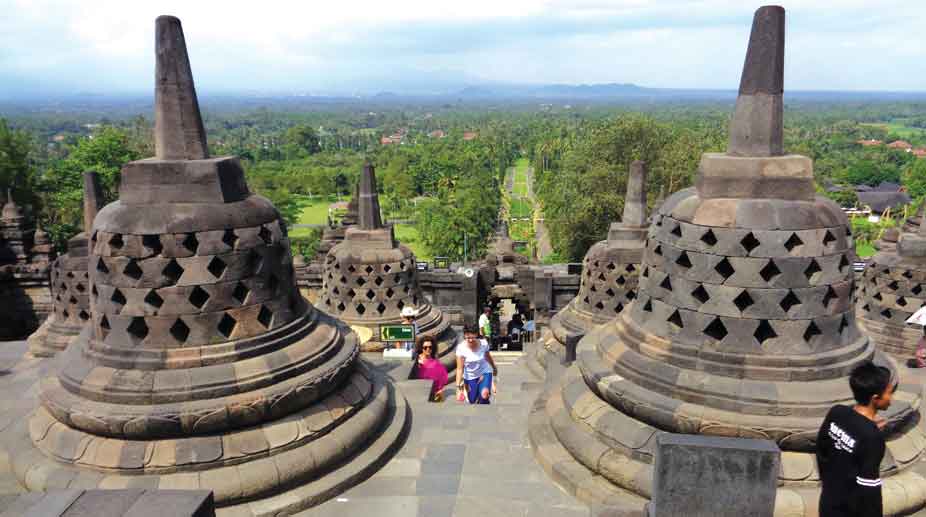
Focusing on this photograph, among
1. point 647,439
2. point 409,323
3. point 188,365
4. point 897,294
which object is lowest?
point 409,323

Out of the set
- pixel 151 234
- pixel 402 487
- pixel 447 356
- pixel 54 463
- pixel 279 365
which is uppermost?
pixel 151 234

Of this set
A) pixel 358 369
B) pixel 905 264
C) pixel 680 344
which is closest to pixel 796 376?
pixel 680 344

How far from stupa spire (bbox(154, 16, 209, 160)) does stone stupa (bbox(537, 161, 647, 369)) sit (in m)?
6.16

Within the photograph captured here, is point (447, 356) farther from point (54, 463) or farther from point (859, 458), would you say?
point (859, 458)

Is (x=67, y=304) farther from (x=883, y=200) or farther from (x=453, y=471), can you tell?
(x=883, y=200)

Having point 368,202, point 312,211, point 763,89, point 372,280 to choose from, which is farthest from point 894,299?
point 312,211

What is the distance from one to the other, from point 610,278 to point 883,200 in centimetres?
6723

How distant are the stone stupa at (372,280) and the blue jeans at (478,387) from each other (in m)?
3.32

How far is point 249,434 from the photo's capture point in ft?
14.6

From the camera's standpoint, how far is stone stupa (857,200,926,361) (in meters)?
8.55

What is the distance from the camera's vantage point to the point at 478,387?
6848 millimetres

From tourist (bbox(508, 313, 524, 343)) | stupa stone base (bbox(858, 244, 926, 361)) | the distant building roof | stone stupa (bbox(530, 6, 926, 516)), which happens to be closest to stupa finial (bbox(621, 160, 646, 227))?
stupa stone base (bbox(858, 244, 926, 361))

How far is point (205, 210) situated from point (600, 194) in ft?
94.8

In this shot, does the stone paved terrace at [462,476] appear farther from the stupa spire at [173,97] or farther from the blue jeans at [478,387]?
the stupa spire at [173,97]
